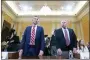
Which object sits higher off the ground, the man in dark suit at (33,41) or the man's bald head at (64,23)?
the man's bald head at (64,23)

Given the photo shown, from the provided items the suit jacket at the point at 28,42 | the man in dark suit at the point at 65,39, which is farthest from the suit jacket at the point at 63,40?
the suit jacket at the point at 28,42

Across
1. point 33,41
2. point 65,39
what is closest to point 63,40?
point 65,39

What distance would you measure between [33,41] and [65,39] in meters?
0.27

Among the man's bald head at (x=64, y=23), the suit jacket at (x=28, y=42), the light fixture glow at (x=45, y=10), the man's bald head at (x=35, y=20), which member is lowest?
the suit jacket at (x=28, y=42)

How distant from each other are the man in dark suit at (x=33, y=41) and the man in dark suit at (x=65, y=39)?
14 cm

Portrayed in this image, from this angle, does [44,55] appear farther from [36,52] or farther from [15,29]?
[15,29]

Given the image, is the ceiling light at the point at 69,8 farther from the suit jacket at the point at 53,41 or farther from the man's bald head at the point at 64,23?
the suit jacket at the point at 53,41

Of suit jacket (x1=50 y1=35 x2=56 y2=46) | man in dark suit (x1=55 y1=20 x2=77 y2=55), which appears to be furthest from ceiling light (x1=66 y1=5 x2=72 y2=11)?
suit jacket (x1=50 y1=35 x2=56 y2=46)

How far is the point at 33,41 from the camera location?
61.3 inches

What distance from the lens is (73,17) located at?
1.58 m

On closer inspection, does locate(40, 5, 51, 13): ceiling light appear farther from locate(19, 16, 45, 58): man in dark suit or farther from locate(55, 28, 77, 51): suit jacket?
locate(55, 28, 77, 51): suit jacket

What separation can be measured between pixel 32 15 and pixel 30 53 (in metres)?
0.32

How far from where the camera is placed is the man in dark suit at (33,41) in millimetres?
1559

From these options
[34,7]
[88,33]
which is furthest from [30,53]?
[88,33]
